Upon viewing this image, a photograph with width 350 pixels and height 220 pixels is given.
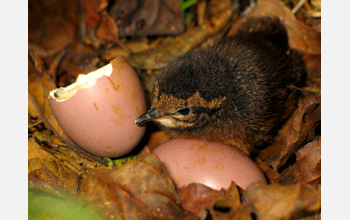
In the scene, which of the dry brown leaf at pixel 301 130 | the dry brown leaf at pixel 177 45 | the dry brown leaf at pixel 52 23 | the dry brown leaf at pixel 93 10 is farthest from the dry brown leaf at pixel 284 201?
the dry brown leaf at pixel 52 23

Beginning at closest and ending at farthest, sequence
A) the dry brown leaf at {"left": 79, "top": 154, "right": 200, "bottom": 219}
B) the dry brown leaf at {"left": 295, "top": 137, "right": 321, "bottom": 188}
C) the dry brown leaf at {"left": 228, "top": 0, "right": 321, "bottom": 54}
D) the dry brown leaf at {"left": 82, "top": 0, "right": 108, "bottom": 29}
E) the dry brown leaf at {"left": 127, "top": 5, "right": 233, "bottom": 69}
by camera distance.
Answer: the dry brown leaf at {"left": 79, "top": 154, "right": 200, "bottom": 219}, the dry brown leaf at {"left": 295, "top": 137, "right": 321, "bottom": 188}, the dry brown leaf at {"left": 228, "top": 0, "right": 321, "bottom": 54}, the dry brown leaf at {"left": 127, "top": 5, "right": 233, "bottom": 69}, the dry brown leaf at {"left": 82, "top": 0, "right": 108, "bottom": 29}

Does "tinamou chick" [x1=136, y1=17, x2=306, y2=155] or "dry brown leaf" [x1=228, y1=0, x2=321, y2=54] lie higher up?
"dry brown leaf" [x1=228, y1=0, x2=321, y2=54]

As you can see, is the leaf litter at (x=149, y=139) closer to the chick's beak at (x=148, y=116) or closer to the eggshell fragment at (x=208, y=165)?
the eggshell fragment at (x=208, y=165)

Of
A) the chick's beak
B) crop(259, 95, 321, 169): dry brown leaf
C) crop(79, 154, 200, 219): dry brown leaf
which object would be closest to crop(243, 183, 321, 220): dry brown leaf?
crop(79, 154, 200, 219): dry brown leaf

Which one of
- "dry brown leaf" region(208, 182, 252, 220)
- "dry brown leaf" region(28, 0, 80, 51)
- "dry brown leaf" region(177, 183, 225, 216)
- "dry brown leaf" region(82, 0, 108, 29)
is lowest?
"dry brown leaf" region(28, 0, 80, 51)

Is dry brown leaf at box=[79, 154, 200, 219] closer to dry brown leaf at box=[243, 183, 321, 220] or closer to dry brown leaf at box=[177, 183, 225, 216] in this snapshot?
dry brown leaf at box=[177, 183, 225, 216]

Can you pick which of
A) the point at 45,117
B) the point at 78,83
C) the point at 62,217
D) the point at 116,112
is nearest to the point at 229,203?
the point at 62,217

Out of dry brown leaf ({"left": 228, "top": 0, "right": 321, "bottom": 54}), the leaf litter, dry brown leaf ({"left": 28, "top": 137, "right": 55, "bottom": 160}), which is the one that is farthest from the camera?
dry brown leaf ({"left": 228, "top": 0, "right": 321, "bottom": 54})

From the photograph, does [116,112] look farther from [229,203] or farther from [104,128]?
[229,203]
